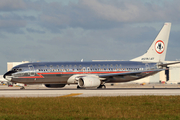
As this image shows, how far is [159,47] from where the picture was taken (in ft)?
176

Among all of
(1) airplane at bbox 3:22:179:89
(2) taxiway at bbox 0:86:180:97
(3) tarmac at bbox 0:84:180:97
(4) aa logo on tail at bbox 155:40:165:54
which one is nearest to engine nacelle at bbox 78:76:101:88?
(1) airplane at bbox 3:22:179:89

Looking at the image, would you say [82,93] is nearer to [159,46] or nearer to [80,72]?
[80,72]

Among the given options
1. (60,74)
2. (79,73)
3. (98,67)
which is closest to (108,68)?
(98,67)

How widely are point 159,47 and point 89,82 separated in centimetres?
1672

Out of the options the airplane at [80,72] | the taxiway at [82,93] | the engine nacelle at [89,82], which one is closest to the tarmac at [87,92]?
the taxiway at [82,93]

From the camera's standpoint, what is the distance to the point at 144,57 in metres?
53.0

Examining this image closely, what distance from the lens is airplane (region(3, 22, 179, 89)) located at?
46.2 meters

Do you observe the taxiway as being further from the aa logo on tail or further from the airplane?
the aa logo on tail

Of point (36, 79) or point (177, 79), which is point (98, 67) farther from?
point (177, 79)

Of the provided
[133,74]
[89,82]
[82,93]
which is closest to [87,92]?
[82,93]

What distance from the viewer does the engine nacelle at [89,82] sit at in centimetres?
4481

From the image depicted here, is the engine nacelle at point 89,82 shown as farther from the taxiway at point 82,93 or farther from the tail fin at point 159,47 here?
the tail fin at point 159,47

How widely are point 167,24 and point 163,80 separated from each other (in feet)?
263

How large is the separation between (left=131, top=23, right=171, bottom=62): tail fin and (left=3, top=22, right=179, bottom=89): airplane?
Answer: 1.34 m
